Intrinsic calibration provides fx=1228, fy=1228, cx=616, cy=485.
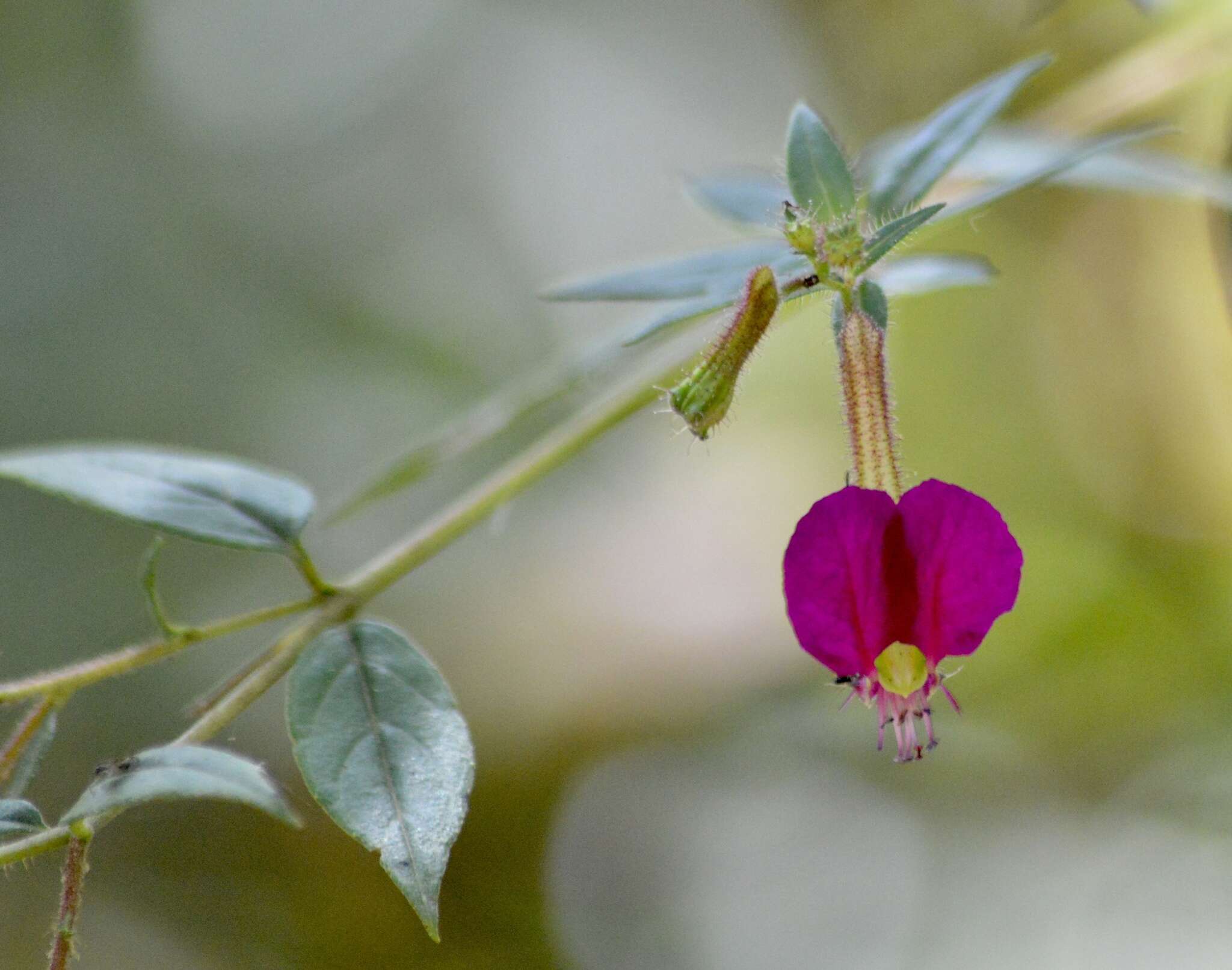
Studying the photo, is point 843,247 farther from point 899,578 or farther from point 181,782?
point 181,782

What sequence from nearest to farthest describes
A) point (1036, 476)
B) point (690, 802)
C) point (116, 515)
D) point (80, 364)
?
point (116, 515) → point (1036, 476) → point (690, 802) → point (80, 364)

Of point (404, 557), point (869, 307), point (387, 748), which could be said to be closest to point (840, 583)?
point (869, 307)

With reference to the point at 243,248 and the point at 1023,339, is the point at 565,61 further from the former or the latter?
the point at 1023,339

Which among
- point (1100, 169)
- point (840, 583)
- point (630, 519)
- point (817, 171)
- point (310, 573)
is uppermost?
point (630, 519)

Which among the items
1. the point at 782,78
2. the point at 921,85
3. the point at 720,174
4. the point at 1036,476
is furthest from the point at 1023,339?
the point at 720,174

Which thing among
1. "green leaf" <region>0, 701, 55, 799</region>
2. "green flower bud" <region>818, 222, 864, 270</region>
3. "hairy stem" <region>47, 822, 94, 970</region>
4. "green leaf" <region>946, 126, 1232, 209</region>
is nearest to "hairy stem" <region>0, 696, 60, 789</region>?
"green leaf" <region>0, 701, 55, 799</region>

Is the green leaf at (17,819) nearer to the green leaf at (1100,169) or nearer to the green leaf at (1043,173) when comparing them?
the green leaf at (1043,173)

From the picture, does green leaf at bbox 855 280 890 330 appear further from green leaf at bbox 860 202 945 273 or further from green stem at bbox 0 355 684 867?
green stem at bbox 0 355 684 867
